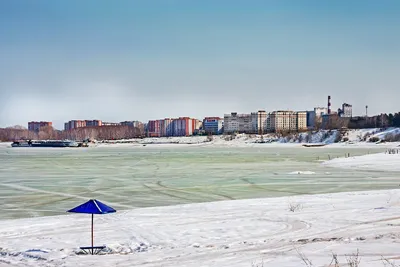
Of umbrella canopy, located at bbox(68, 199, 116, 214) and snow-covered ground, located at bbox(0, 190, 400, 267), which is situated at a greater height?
umbrella canopy, located at bbox(68, 199, 116, 214)

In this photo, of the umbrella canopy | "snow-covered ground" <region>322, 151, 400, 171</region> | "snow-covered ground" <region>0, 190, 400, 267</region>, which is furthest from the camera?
"snow-covered ground" <region>322, 151, 400, 171</region>

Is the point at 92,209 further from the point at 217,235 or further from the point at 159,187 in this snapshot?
the point at 159,187

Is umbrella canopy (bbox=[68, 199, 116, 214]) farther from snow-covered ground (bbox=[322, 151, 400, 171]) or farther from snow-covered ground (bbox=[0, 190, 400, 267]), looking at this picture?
snow-covered ground (bbox=[322, 151, 400, 171])

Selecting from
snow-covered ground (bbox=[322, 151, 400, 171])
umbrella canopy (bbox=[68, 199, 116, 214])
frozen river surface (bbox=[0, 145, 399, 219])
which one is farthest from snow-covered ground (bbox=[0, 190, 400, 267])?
snow-covered ground (bbox=[322, 151, 400, 171])

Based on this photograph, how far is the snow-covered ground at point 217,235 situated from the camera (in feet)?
28.9

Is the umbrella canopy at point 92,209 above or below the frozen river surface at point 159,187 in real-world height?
above

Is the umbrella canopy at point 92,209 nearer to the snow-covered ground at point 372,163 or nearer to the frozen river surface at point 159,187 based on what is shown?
the frozen river surface at point 159,187

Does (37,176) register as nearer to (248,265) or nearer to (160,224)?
(160,224)

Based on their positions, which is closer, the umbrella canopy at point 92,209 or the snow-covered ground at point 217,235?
the snow-covered ground at point 217,235

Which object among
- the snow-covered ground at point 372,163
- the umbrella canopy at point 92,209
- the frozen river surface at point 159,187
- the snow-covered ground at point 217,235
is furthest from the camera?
the snow-covered ground at point 372,163

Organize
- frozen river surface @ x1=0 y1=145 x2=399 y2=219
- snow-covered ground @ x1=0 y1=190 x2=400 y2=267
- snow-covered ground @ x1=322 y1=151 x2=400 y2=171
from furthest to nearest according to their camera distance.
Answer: snow-covered ground @ x1=322 y1=151 x2=400 y2=171, frozen river surface @ x1=0 y1=145 x2=399 y2=219, snow-covered ground @ x1=0 y1=190 x2=400 y2=267

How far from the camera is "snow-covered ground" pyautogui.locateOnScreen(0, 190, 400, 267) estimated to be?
28.9 ft

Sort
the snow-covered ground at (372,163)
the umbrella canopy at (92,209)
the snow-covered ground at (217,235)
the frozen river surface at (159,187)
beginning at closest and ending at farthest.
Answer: the snow-covered ground at (217,235) < the umbrella canopy at (92,209) < the frozen river surface at (159,187) < the snow-covered ground at (372,163)

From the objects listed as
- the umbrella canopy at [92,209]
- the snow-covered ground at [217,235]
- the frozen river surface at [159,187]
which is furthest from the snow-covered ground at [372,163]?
the umbrella canopy at [92,209]
